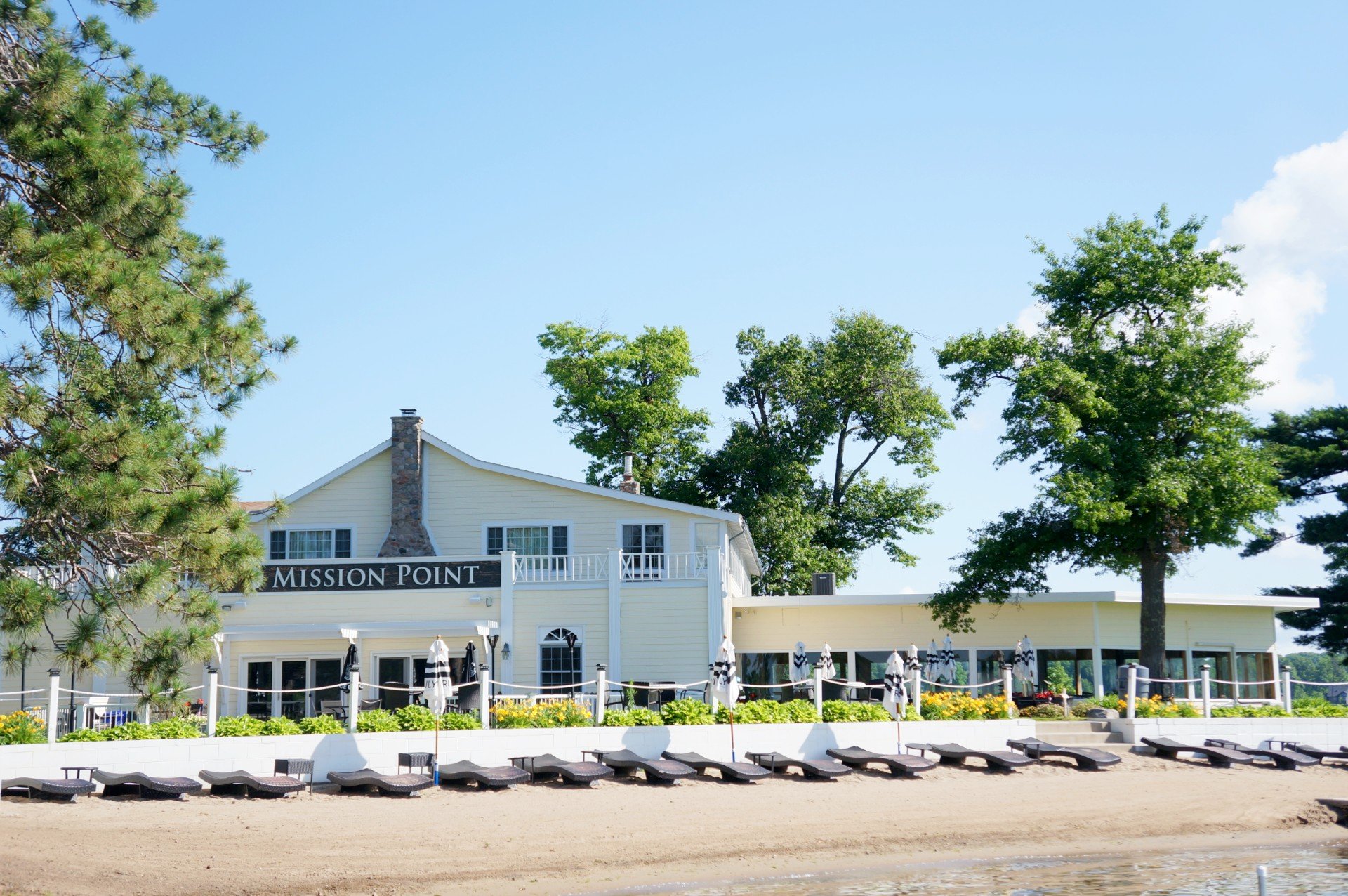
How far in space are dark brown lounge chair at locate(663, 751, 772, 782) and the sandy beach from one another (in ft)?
0.65

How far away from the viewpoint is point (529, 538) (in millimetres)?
27719

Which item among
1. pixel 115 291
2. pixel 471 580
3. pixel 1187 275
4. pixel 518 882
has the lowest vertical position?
pixel 518 882

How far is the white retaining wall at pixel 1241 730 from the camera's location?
23.1 metres

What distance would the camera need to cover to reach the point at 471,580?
25.6 m

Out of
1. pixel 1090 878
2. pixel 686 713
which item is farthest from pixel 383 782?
pixel 1090 878

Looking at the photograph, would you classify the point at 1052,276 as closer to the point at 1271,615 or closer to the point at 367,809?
the point at 1271,615

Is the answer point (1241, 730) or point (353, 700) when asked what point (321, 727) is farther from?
point (1241, 730)

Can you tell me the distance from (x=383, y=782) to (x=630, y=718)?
478cm

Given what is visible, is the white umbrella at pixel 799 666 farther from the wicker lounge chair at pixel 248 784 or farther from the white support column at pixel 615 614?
the wicker lounge chair at pixel 248 784

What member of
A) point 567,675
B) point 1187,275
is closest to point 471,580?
point 567,675

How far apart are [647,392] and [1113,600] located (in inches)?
732

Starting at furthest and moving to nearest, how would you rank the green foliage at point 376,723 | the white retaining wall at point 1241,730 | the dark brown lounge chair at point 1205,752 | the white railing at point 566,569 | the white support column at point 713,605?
the white railing at point 566,569 → the white support column at point 713,605 → the white retaining wall at point 1241,730 → the dark brown lounge chair at point 1205,752 → the green foliage at point 376,723

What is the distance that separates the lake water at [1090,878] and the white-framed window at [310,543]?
16.0 metres

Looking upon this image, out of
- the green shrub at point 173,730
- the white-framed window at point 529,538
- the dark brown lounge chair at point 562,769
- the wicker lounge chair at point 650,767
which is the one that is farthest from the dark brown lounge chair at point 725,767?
the white-framed window at point 529,538
